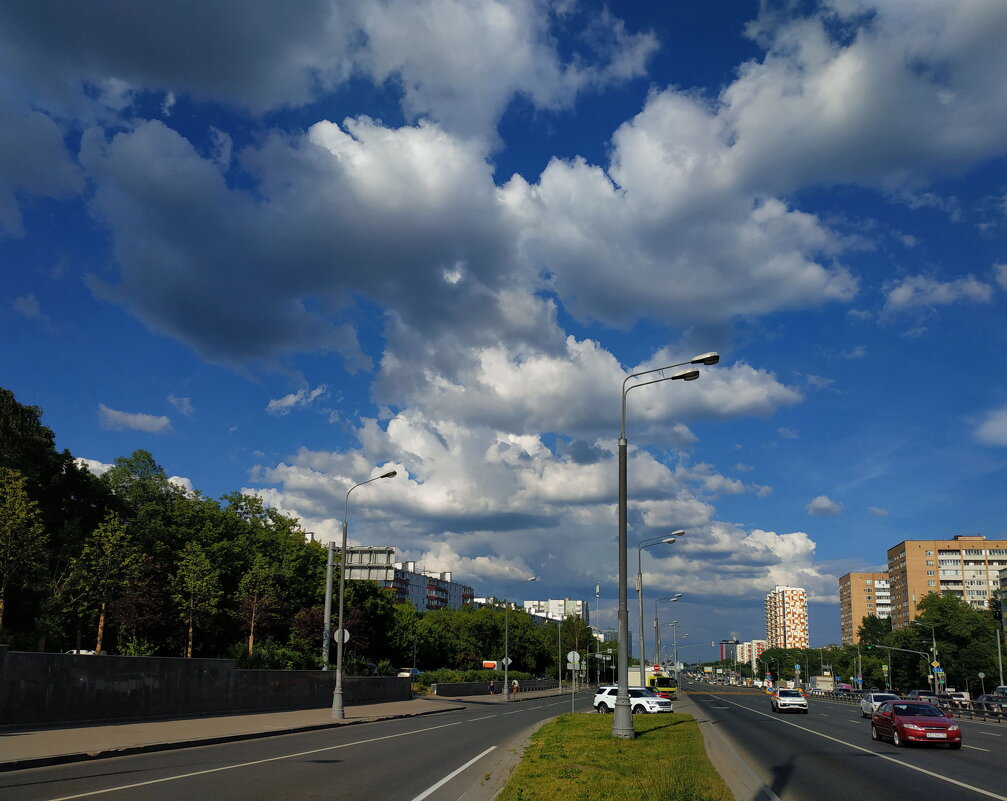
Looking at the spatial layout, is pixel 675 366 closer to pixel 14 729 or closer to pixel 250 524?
pixel 14 729

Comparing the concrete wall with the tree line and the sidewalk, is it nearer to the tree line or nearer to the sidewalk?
the sidewalk

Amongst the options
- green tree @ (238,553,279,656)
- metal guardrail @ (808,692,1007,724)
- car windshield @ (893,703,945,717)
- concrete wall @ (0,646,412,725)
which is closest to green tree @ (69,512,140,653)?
green tree @ (238,553,279,656)

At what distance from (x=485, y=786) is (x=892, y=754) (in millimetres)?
14327

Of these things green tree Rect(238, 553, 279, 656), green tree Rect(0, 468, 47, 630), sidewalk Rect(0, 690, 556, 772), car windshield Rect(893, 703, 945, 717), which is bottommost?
sidewalk Rect(0, 690, 556, 772)

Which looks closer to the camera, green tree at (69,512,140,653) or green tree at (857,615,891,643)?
green tree at (69,512,140,653)

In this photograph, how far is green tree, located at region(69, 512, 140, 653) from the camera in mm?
47528

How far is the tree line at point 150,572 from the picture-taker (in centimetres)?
4409

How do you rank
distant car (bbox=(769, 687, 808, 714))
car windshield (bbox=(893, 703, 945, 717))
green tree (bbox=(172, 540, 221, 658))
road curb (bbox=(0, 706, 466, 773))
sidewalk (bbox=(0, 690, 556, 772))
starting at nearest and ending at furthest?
road curb (bbox=(0, 706, 466, 773)), sidewalk (bbox=(0, 690, 556, 772)), car windshield (bbox=(893, 703, 945, 717)), distant car (bbox=(769, 687, 808, 714)), green tree (bbox=(172, 540, 221, 658))

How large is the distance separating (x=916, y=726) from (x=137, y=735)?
73.0ft

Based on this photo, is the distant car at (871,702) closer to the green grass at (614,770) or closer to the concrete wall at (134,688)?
the green grass at (614,770)

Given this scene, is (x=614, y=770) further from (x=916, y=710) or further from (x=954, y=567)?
(x=954, y=567)

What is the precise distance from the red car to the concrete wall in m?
24.1

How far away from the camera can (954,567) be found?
168875mm

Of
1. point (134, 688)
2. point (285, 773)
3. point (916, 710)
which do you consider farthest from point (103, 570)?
point (916, 710)
